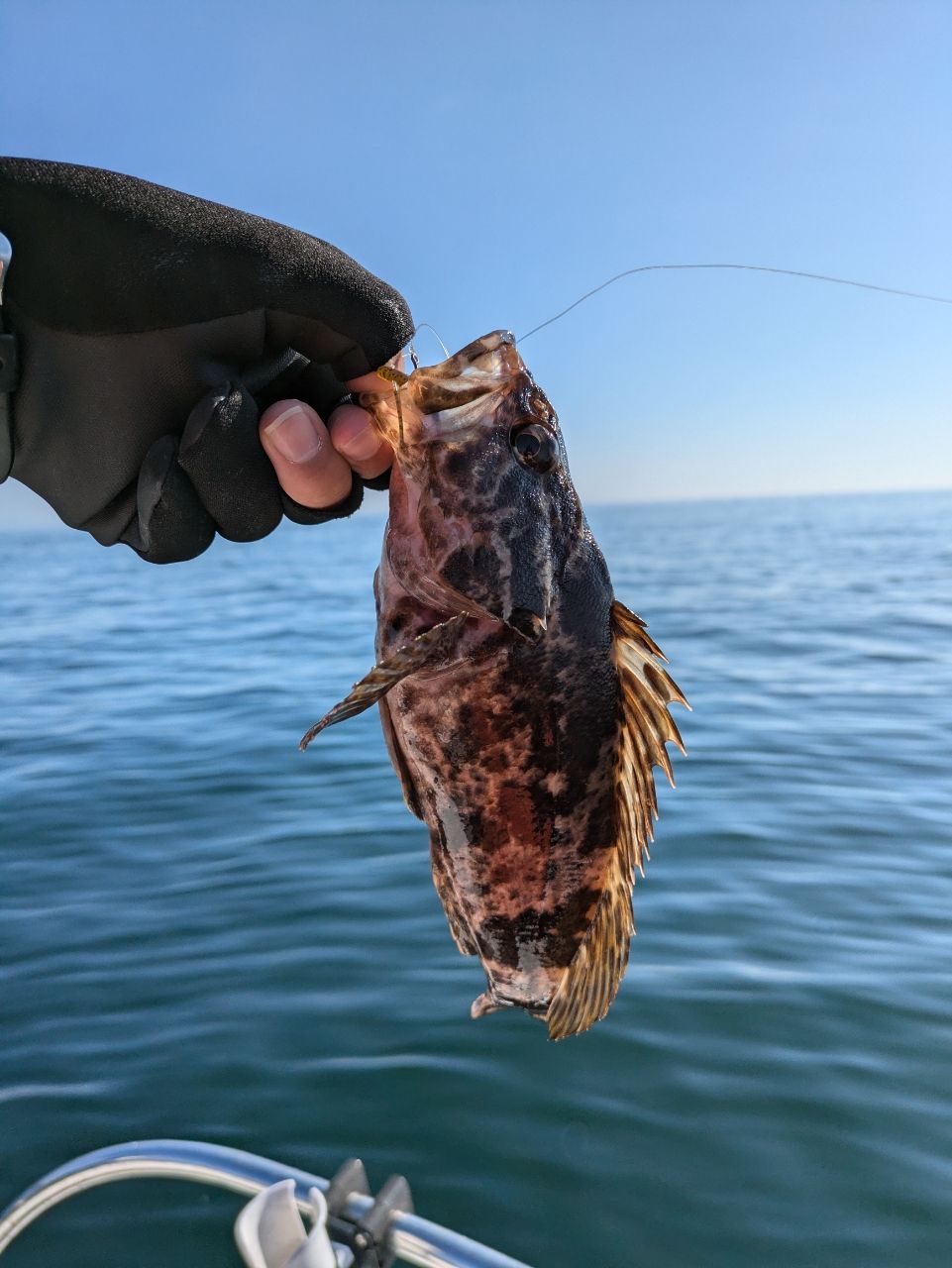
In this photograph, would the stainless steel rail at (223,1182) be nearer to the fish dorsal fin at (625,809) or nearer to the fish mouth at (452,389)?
the fish dorsal fin at (625,809)

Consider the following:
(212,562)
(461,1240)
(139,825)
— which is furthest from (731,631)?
(212,562)

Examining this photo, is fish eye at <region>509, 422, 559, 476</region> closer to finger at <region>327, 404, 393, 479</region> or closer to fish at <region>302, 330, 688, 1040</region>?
fish at <region>302, 330, 688, 1040</region>

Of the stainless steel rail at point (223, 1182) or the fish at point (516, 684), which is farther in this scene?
the stainless steel rail at point (223, 1182)

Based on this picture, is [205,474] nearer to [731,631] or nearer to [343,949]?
[343,949]

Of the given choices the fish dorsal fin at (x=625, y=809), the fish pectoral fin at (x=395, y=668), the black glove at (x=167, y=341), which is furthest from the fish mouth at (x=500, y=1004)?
the black glove at (x=167, y=341)

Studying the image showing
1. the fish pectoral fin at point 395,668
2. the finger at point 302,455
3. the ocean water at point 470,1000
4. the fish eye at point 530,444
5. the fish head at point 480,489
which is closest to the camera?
the fish pectoral fin at point 395,668

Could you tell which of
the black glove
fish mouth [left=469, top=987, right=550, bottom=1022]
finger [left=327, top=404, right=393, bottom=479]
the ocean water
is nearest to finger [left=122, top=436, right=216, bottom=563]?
the black glove

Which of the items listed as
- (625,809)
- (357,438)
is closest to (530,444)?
(357,438)
